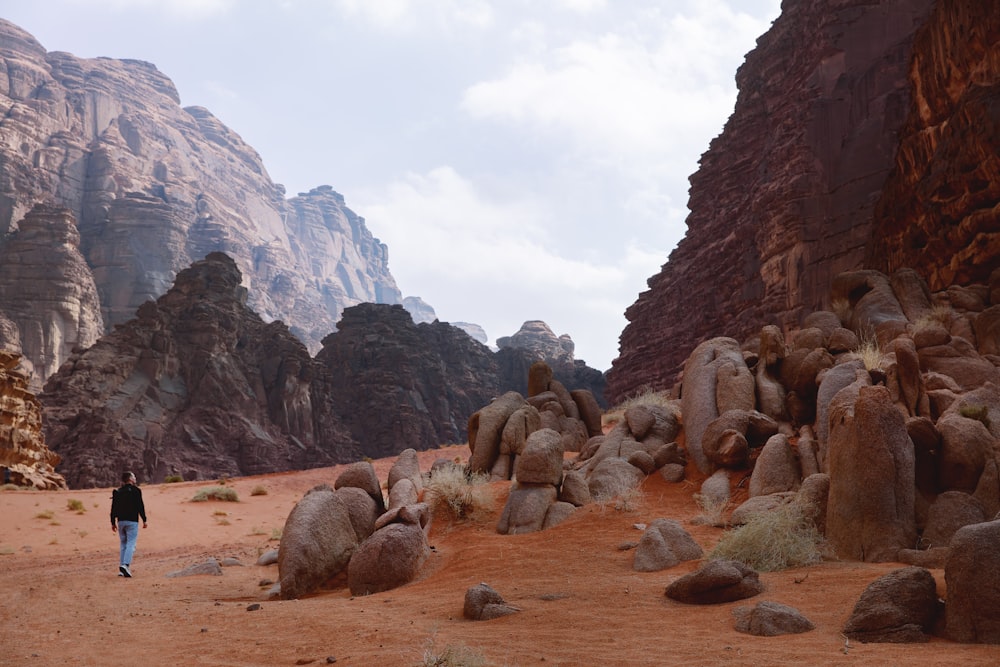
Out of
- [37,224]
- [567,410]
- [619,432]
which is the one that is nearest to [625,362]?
[567,410]

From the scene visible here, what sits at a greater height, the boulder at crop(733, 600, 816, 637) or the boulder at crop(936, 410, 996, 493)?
the boulder at crop(936, 410, 996, 493)

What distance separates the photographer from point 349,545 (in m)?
10.8

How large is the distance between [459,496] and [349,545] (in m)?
2.61

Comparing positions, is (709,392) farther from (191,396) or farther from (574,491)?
(191,396)

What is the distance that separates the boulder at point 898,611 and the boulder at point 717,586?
4.53 ft

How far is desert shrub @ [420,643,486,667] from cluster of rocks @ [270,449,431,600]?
175 inches

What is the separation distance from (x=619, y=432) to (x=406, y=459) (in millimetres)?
4505

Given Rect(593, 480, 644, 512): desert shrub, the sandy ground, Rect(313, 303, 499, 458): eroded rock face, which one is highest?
Rect(313, 303, 499, 458): eroded rock face

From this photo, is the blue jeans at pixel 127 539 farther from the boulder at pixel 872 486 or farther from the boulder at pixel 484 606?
the boulder at pixel 872 486

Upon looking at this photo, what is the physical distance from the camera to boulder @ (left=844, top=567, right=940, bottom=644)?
524 cm

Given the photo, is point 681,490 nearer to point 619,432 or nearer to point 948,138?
point 619,432

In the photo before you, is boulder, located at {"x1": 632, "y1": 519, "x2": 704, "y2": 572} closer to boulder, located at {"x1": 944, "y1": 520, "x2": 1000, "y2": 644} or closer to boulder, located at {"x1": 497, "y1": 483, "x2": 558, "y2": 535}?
boulder, located at {"x1": 497, "y1": 483, "x2": 558, "y2": 535}

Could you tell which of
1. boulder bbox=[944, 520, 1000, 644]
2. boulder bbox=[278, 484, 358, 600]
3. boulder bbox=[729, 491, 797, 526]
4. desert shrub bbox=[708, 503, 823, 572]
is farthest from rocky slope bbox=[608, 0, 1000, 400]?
boulder bbox=[278, 484, 358, 600]

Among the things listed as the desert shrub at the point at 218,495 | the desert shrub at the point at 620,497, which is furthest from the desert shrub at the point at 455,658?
the desert shrub at the point at 218,495
